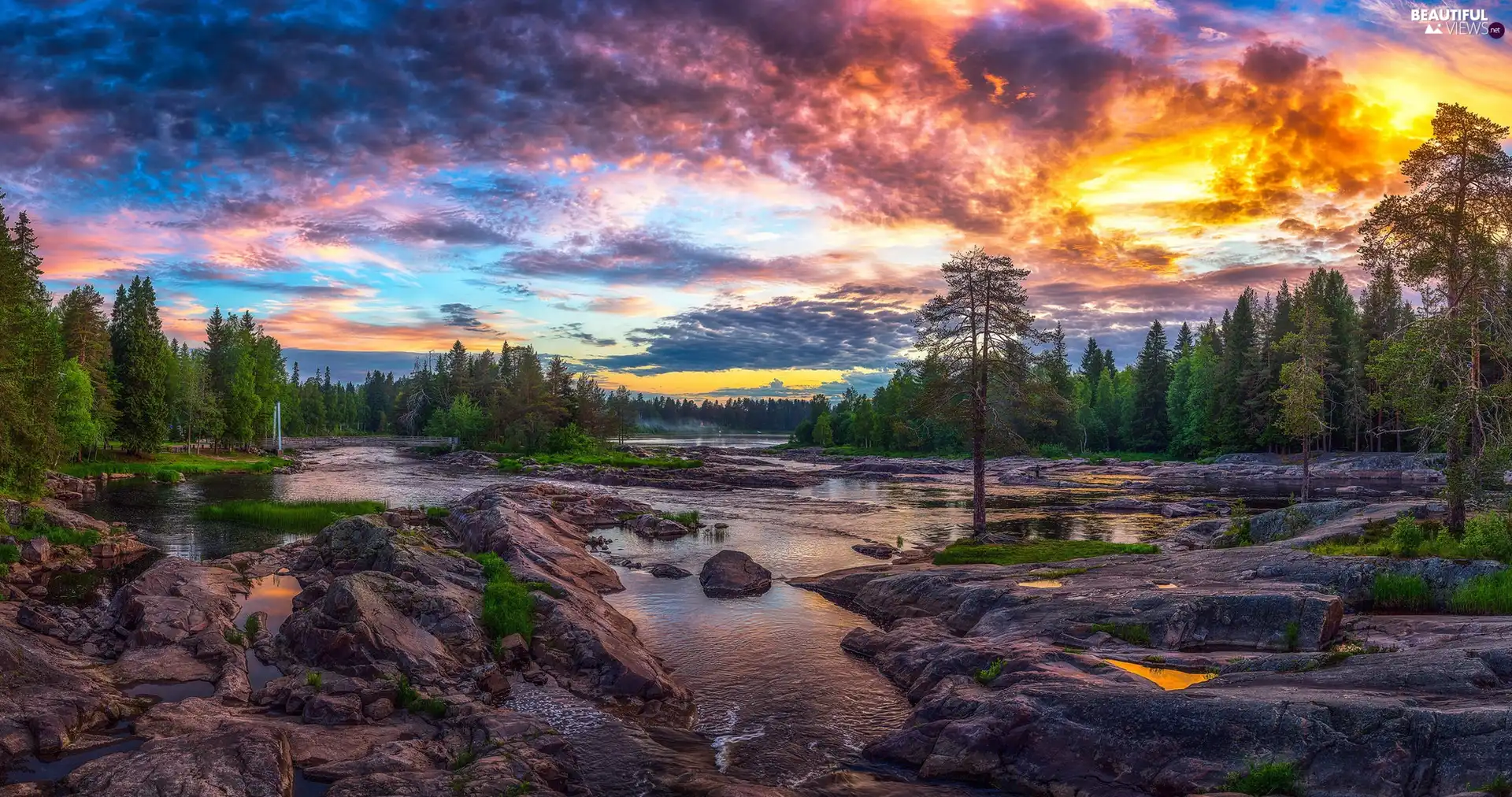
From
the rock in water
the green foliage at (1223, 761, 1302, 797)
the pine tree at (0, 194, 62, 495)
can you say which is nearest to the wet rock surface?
the green foliage at (1223, 761, 1302, 797)

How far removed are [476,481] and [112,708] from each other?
62.9m

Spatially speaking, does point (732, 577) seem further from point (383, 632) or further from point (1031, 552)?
point (383, 632)

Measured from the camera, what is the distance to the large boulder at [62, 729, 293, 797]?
33.3 ft

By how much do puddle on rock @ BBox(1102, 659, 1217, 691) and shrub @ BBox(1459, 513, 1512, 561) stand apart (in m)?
11.5

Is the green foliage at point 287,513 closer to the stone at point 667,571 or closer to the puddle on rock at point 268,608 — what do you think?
the puddle on rock at point 268,608

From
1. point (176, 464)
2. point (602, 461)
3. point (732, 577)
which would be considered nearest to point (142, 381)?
point (176, 464)

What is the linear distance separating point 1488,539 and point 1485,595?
359 centimetres

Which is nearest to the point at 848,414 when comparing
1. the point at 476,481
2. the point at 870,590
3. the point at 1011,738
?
the point at 476,481

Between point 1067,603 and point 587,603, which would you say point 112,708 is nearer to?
point 587,603

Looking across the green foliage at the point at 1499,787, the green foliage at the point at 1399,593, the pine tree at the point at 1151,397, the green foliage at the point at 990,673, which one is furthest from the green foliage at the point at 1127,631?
the pine tree at the point at 1151,397

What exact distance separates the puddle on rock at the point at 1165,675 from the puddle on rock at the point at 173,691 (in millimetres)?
18897

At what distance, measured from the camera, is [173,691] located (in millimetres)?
15234

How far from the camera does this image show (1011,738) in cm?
1274

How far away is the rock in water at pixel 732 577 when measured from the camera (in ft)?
90.3
